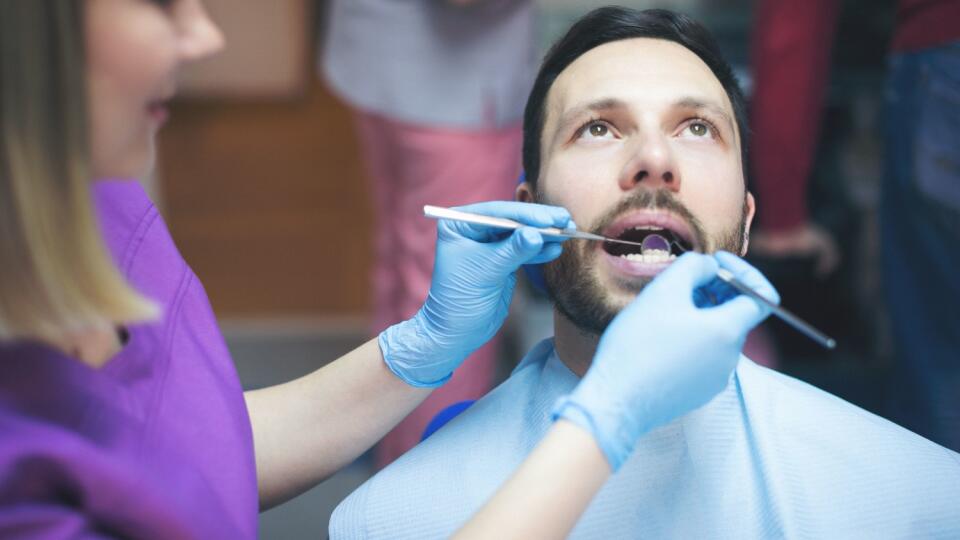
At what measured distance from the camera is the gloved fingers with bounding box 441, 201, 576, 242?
91 cm

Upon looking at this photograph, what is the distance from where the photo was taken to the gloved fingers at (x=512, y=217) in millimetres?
913

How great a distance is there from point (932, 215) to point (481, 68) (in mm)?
849

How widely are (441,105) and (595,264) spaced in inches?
35.7

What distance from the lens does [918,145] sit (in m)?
1.39

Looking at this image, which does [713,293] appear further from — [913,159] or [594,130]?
[913,159]

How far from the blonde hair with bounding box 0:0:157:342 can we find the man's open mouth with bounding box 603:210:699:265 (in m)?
0.51

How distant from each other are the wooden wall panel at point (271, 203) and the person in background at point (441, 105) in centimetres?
135

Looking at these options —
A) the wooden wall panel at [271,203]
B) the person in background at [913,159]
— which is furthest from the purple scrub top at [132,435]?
the wooden wall panel at [271,203]

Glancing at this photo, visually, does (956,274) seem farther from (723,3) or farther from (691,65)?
(723,3)

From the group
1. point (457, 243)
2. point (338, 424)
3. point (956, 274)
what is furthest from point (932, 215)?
point (338, 424)

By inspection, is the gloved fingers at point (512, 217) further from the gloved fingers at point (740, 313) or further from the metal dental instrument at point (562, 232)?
the gloved fingers at point (740, 313)

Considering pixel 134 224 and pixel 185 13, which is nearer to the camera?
pixel 185 13

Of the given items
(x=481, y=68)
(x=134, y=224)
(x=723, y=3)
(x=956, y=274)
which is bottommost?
(x=956, y=274)

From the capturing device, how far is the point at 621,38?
1.08 m
